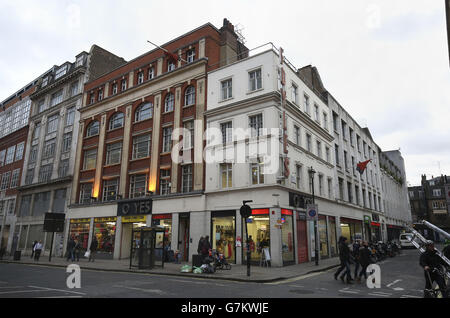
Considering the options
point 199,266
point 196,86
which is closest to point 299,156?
→ point 196,86

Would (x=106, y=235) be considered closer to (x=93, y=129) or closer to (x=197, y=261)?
(x=93, y=129)

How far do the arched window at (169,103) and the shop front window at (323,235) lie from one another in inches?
652

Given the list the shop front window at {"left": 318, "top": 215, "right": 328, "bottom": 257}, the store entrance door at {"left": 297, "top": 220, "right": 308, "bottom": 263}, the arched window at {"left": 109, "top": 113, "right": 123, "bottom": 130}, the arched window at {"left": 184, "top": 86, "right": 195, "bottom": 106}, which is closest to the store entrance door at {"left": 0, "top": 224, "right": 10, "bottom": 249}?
the arched window at {"left": 109, "top": 113, "right": 123, "bottom": 130}

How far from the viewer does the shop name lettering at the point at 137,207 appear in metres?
26.1

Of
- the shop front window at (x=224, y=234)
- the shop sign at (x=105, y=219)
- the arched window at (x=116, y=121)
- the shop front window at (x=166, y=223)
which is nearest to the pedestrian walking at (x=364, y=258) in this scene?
the shop front window at (x=224, y=234)

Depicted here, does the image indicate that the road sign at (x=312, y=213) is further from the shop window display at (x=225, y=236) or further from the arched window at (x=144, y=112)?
the arched window at (x=144, y=112)

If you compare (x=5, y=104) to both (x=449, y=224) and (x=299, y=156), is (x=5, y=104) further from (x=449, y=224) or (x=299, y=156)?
(x=449, y=224)

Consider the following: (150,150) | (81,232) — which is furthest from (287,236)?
(81,232)

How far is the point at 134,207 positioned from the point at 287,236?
45.6 ft

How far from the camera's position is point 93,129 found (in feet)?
112

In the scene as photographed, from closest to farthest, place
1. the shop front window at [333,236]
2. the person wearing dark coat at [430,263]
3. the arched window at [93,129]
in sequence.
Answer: the person wearing dark coat at [430,263] < the shop front window at [333,236] < the arched window at [93,129]

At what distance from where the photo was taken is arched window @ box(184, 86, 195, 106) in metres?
26.7

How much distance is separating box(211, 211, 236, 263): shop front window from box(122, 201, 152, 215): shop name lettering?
689cm
